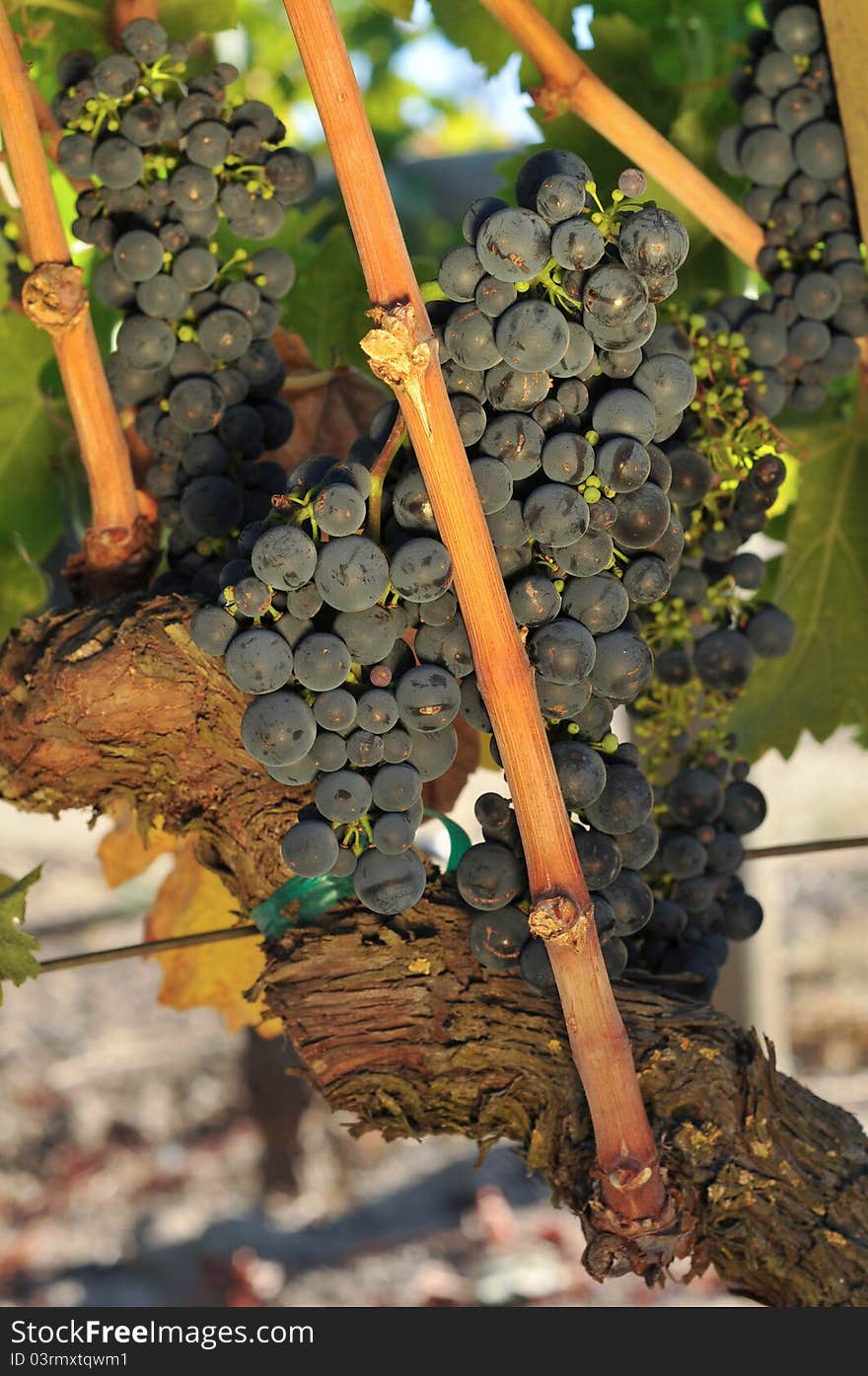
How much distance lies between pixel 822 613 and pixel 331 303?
1.99 ft

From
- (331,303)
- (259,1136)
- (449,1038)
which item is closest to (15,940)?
(449,1038)

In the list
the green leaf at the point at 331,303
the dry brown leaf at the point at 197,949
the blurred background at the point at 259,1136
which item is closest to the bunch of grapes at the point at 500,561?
the green leaf at the point at 331,303

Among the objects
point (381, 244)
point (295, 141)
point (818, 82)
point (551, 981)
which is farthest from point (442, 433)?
point (295, 141)

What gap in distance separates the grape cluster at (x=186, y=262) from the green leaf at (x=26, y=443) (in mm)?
284

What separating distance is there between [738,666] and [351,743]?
43 cm

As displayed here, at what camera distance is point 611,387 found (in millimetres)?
779

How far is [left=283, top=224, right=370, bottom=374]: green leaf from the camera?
1313 millimetres

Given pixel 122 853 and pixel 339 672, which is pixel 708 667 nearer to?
pixel 339 672

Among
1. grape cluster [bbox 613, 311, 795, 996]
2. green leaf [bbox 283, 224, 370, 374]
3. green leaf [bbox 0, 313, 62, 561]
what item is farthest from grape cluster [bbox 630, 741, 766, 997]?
green leaf [bbox 0, 313, 62, 561]

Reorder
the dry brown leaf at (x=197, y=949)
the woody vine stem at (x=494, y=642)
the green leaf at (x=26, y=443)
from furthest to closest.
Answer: the dry brown leaf at (x=197, y=949) < the green leaf at (x=26, y=443) < the woody vine stem at (x=494, y=642)

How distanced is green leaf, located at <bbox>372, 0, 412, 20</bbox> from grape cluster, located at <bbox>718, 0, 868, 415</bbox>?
320 millimetres

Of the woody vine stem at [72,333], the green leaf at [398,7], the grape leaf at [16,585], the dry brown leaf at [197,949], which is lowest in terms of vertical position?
the dry brown leaf at [197,949]

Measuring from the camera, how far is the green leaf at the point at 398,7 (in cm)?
119

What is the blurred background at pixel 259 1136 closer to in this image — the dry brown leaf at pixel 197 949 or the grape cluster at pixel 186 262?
the dry brown leaf at pixel 197 949
